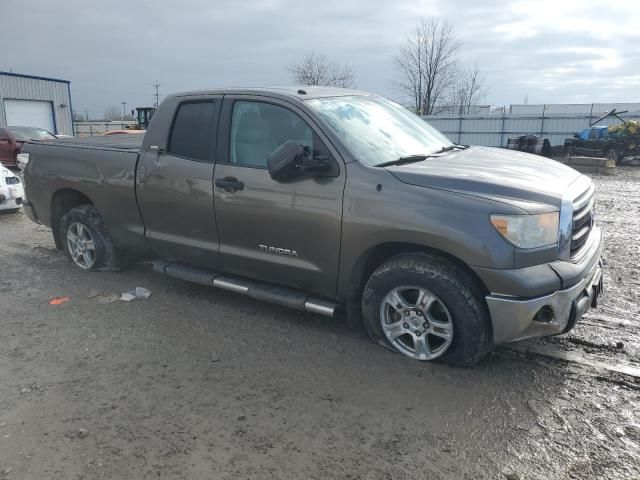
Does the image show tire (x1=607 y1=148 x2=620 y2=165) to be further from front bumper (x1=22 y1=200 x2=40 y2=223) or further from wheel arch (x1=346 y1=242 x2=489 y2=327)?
front bumper (x1=22 y1=200 x2=40 y2=223)

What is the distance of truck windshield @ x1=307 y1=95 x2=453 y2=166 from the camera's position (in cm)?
374

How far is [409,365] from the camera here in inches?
139

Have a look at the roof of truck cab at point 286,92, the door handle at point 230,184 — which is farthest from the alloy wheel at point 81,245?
the door handle at point 230,184

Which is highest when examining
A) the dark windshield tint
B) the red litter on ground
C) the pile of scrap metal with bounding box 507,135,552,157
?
the dark windshield tint

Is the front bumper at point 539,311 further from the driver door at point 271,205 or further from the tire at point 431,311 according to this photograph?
the driver door at point 271,205

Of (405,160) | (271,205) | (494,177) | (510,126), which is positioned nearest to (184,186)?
(271,205)

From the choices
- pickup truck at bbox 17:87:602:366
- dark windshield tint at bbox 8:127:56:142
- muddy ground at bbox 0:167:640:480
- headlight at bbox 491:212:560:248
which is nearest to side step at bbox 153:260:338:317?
pickup truck at bbox 17:87:602:366

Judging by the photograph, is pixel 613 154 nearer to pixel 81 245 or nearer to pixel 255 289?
pixel 255 289

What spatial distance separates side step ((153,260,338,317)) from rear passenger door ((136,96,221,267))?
10cm

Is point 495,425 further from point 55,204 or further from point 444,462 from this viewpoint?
point 55,204

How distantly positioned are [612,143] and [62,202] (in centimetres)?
1995

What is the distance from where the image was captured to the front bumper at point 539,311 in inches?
120

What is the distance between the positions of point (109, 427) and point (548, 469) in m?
2.39

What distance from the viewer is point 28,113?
103ft
